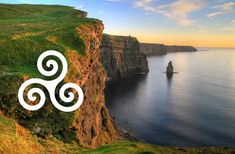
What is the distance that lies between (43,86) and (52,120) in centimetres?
627

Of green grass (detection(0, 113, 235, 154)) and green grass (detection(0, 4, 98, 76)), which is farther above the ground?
green grass (detection(0, 4, 98, 76))

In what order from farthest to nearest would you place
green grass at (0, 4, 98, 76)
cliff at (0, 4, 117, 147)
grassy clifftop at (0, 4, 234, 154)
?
green grass at (0, 4, 98, 76) → cliff at (0, 4, 117, 147) → grassy clifftop at (0, 4, 234, 154)

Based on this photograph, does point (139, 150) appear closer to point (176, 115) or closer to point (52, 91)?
point (52, 91)

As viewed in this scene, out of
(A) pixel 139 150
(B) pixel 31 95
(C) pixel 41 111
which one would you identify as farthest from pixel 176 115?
(A) pixel 139 150

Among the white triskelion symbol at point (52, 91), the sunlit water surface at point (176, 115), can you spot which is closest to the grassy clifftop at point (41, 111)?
the white triskelion symbol at point (52, 91)

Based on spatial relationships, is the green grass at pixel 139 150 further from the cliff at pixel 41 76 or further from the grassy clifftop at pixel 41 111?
the cliff at pixel 41 76

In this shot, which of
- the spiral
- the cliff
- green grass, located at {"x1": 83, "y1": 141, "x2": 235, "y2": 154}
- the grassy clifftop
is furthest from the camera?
the cliff

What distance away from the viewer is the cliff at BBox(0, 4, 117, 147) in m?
46.2

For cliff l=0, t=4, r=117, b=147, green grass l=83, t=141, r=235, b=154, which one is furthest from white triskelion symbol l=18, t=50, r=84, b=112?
green grass l=83, t=141, r=235, b=154

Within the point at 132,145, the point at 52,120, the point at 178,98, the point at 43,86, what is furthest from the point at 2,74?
the point at 178,98

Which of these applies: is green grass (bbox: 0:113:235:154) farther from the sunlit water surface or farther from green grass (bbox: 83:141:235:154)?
the sunlit water surface

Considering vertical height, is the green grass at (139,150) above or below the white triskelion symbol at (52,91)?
below

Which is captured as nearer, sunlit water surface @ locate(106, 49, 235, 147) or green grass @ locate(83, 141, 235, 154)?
green grass @ locate(83, 141, 235, 154)

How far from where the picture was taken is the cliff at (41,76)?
46.2 m
